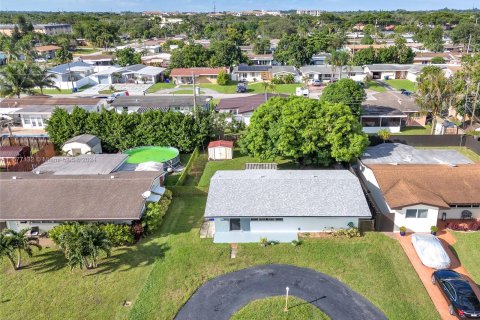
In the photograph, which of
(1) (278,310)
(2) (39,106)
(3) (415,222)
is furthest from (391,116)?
(2) (39,106)

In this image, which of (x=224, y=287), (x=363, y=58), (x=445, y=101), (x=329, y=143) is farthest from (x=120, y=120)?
(x=363, y=58)

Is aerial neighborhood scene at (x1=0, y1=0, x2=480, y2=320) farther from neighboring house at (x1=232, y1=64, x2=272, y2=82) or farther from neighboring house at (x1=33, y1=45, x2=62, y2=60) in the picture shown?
neighboring house at (x1=33, y1=45, x2=62, y2=60)

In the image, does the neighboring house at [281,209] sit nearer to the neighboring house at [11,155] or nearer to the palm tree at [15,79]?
the neighboring house at [11,155]

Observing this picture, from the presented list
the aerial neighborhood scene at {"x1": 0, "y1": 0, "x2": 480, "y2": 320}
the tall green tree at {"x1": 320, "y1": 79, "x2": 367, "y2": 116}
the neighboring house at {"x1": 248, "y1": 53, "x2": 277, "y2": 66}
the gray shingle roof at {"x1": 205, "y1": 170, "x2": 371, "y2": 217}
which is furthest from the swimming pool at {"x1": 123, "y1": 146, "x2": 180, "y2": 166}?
the neighboring house at {"x1": 248, "y1": 53, "x2": 277, "y2": 66}

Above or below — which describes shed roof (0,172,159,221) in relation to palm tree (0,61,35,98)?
below

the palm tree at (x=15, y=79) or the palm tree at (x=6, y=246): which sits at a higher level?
the palm tree at (x=15, y=79)

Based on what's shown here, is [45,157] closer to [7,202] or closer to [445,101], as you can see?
[7,202]

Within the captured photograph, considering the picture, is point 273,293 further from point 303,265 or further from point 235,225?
point 235,225

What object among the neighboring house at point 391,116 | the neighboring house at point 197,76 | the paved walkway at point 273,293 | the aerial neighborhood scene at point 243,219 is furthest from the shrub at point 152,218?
the neighboring house at point 197,76
